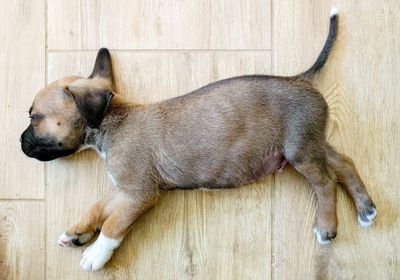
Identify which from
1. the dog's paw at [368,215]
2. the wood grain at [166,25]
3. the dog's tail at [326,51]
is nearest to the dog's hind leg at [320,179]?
the dog's paw at [368,215]

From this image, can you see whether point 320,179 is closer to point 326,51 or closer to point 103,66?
point 326,51

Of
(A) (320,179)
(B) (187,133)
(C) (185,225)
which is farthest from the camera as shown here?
(C) (185,225)

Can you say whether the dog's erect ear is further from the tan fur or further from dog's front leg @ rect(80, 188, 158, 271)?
dog's front leg @ rect(80, 188, 158, 271)

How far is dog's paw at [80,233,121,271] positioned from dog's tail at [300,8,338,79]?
1.20 m

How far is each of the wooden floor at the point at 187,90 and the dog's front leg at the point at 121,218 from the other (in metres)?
0.14

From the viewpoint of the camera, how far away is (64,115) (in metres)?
2.12

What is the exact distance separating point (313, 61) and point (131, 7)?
952 millimetres


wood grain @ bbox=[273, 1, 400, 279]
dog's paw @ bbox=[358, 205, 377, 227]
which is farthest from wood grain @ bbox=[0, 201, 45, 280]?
dog's paw @ bbox=[358, 205, 377, 227]

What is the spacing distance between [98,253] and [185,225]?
436 mm

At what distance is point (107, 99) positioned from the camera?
6.98 ft

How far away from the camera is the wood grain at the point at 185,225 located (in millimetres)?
2324

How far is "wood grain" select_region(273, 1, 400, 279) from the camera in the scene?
2322 mm

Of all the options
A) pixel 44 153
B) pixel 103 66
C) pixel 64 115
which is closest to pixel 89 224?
pixel 44 153

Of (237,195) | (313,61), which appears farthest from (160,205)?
(313,61)
